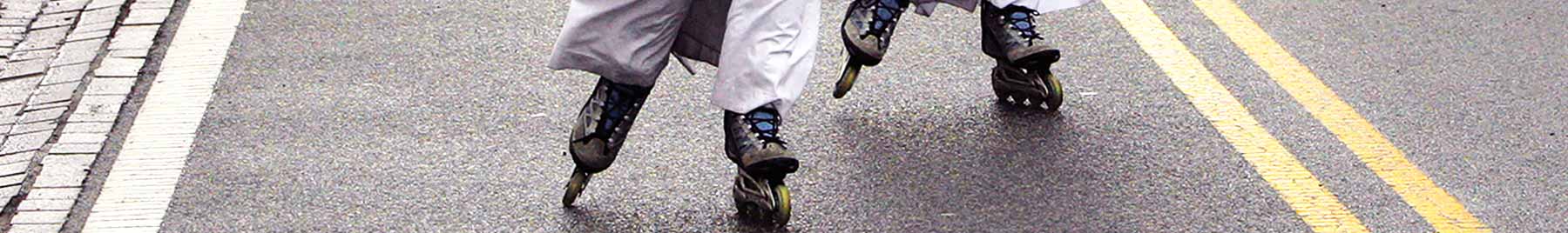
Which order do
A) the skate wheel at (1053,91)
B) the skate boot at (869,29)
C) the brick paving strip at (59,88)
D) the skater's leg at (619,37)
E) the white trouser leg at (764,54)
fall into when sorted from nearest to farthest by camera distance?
the white trouser leg at (764,54), the skater's leg at (619,37), the brick paving strip at (59,88), the skate boot at (869,29), the skate wheel at (1053,91)

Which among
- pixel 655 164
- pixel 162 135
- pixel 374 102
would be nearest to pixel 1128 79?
pixel 655 164

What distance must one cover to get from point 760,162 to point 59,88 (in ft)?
7.84

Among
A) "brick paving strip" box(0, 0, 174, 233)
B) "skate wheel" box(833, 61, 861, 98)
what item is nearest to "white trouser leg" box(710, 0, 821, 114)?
"skate wheel" box(833, 61, 861, 98)

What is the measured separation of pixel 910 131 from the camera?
5457mm

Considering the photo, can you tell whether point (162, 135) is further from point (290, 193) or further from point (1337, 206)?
point (1337, 206)

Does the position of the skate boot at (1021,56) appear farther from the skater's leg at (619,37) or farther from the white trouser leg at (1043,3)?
the skater's leg at (619,37)

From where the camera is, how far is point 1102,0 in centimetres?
705

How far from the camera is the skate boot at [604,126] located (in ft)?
15.3

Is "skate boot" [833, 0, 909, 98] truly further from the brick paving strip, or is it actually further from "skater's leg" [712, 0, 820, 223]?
the brick paving strip

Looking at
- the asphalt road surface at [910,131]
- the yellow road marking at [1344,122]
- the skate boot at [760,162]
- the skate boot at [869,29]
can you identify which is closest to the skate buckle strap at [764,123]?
the skate boot at [760,162]

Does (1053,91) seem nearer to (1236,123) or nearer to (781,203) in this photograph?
(1236,123)

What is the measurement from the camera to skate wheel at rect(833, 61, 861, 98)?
555 centimetres

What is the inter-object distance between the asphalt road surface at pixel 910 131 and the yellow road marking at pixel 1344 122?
4cm

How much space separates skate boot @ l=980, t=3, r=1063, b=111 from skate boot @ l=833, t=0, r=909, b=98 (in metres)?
0.23
